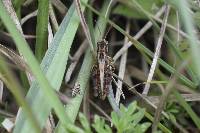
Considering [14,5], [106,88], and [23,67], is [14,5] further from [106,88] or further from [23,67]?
[106,88]

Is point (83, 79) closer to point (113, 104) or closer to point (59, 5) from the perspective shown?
point (113, 104)

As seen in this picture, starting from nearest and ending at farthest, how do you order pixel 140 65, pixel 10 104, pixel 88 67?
pixel 88 67, pixel 10 104, pixel 140 65

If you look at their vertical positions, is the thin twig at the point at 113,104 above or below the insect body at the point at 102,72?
below

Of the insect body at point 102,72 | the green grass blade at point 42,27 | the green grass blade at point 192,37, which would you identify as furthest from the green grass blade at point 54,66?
the green grass blade at point 192,37

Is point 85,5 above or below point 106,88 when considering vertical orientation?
above

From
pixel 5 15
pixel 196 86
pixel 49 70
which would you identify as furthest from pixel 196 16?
pixel 5 15

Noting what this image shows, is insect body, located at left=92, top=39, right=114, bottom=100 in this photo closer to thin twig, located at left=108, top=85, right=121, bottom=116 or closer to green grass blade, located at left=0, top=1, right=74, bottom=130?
thin twig, located at left=108, top=85, right=121, bottom=116

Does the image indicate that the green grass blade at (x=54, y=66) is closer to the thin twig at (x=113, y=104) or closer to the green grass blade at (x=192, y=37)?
the thin twig at (x=113, y=104)
